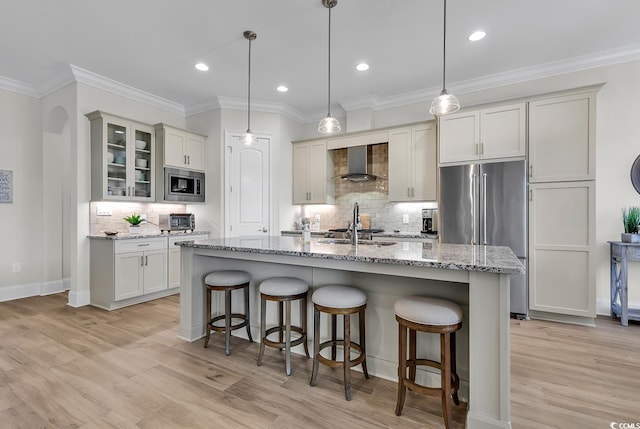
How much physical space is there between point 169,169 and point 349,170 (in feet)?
8.98

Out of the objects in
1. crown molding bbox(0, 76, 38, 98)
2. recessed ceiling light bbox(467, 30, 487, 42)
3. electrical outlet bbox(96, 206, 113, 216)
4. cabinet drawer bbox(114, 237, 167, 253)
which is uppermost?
recessed ceiling light bbox(467, 30, 487, 42)

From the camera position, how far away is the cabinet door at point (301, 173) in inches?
201

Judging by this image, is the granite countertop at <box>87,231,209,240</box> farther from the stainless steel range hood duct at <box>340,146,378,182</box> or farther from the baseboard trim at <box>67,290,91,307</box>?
the stainless steel range hood duct at <box>340,146,378,182</box>

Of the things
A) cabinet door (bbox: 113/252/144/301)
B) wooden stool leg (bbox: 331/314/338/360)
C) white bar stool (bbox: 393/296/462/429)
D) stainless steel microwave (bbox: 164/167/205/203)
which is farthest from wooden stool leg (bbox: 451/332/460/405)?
stainless steel microwave (bbox: 164/167/205/203)

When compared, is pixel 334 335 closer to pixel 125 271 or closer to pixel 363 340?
pixel 363 340

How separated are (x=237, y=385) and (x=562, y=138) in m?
3.96

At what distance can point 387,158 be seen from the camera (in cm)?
474

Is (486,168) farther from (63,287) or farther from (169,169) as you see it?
(63,287)

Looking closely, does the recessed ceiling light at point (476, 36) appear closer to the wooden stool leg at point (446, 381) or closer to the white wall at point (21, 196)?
the wooden stool leg at point (446, 381)

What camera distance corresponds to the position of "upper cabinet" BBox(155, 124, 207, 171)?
4348mm

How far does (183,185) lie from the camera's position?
4.54 meters

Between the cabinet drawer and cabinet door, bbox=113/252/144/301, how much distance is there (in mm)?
54

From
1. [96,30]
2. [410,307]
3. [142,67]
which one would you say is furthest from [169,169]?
[410,307]

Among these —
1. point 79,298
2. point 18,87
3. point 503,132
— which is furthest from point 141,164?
point 503,132
